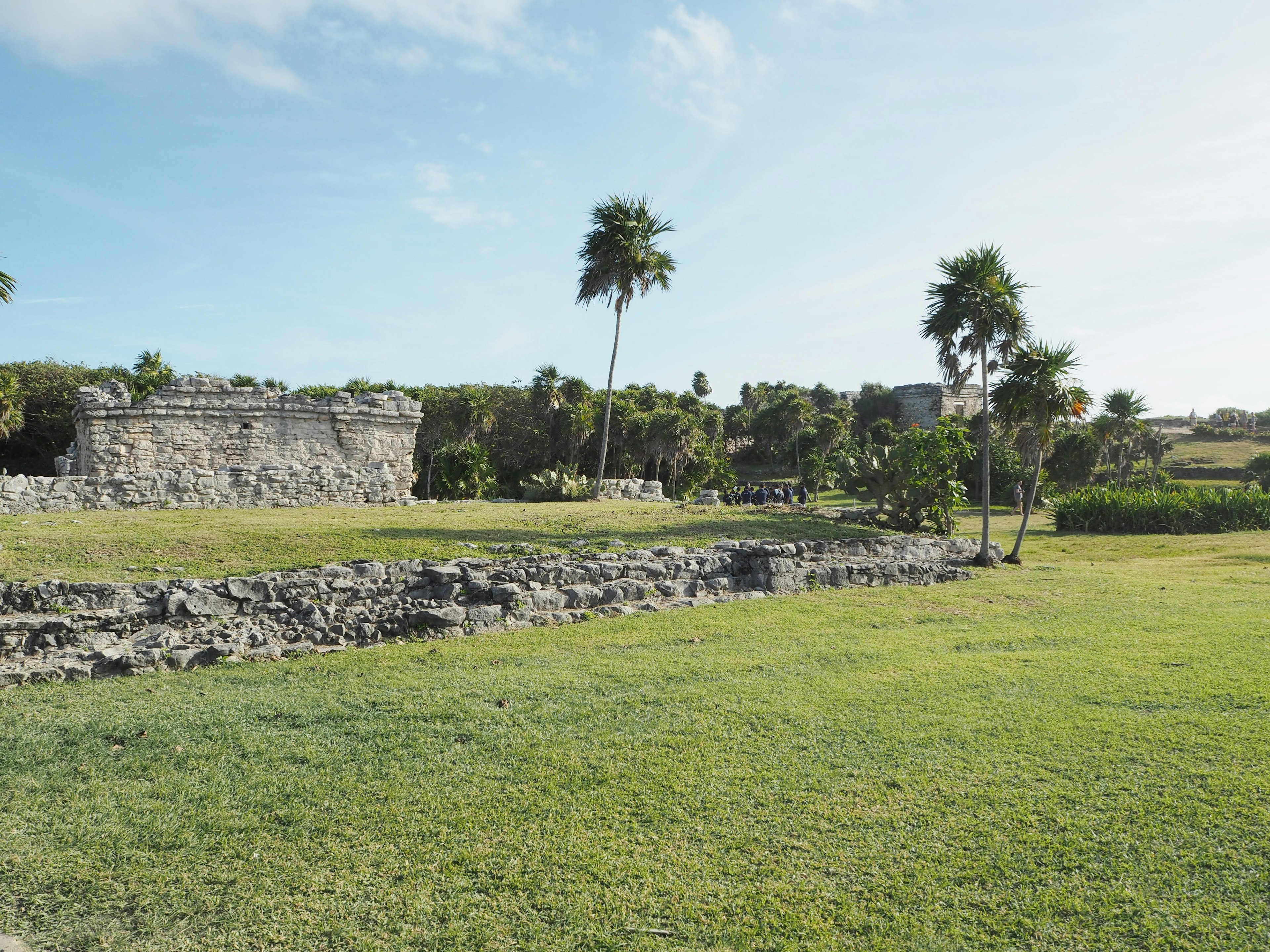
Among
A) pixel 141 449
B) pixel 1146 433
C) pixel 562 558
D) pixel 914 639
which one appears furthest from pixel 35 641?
pixel 1146 433

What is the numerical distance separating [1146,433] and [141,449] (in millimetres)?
47028

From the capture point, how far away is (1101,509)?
87.3ft

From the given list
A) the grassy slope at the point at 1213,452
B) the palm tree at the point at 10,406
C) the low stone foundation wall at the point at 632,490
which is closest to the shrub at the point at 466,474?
the low stone foundation wall at the point at 632,490

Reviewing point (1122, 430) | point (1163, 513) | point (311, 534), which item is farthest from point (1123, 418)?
point (311, 534)

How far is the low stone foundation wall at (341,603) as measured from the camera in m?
7.75

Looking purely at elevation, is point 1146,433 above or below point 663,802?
above

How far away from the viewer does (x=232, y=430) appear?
2123 centimetres

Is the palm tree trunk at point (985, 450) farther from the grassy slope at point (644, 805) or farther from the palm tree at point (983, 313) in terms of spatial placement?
the grassy slope at point (644, 805)

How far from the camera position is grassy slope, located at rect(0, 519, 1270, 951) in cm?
341

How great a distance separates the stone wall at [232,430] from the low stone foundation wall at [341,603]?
958cm

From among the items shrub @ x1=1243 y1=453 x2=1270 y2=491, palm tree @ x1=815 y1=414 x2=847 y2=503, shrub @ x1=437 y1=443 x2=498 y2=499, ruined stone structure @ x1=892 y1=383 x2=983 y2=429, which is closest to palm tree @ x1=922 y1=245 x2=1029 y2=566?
shrub @ x1=437 y1=443 x2=498 y2=499

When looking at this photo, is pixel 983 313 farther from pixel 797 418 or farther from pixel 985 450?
pixel 797 418

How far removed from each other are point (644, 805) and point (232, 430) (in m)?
20.4

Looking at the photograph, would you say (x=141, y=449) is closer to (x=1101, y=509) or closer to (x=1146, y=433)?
(x=1101, y=509)
